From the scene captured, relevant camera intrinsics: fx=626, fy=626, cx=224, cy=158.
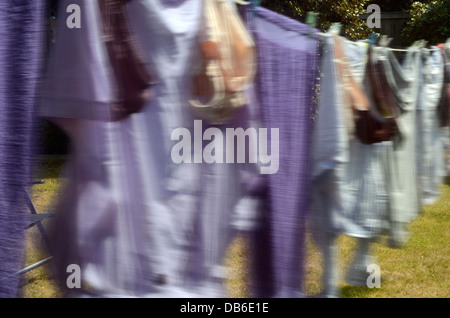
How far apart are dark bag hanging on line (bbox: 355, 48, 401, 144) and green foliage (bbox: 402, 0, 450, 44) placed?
567 centimetres

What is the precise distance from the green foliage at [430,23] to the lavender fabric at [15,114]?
7.66 m

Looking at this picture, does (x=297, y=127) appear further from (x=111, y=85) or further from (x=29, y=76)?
(x=29, y=76)

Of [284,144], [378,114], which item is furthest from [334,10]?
[284,144]

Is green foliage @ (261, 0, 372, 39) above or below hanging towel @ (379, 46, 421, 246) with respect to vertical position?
above

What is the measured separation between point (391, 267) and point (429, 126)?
1.23 m

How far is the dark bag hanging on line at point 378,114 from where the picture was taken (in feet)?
11.6

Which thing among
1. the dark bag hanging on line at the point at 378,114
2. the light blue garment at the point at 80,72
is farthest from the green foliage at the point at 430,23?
the light blue garment at the point at 80,72

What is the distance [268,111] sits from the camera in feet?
8.94

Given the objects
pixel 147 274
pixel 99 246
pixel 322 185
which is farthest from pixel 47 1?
pixel 322 185

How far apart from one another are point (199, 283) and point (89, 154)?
691 mm

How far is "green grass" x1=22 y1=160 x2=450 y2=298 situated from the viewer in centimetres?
368

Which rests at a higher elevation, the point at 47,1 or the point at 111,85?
the point at 47,1

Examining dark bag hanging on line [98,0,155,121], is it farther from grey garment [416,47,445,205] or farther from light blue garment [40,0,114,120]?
grey garment [416,47,445,205]

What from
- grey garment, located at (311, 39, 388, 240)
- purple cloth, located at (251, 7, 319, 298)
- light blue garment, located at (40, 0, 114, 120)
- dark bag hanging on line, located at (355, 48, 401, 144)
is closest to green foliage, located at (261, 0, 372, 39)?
dark bag hanging on line, located at (355, 48, 401, 144)
